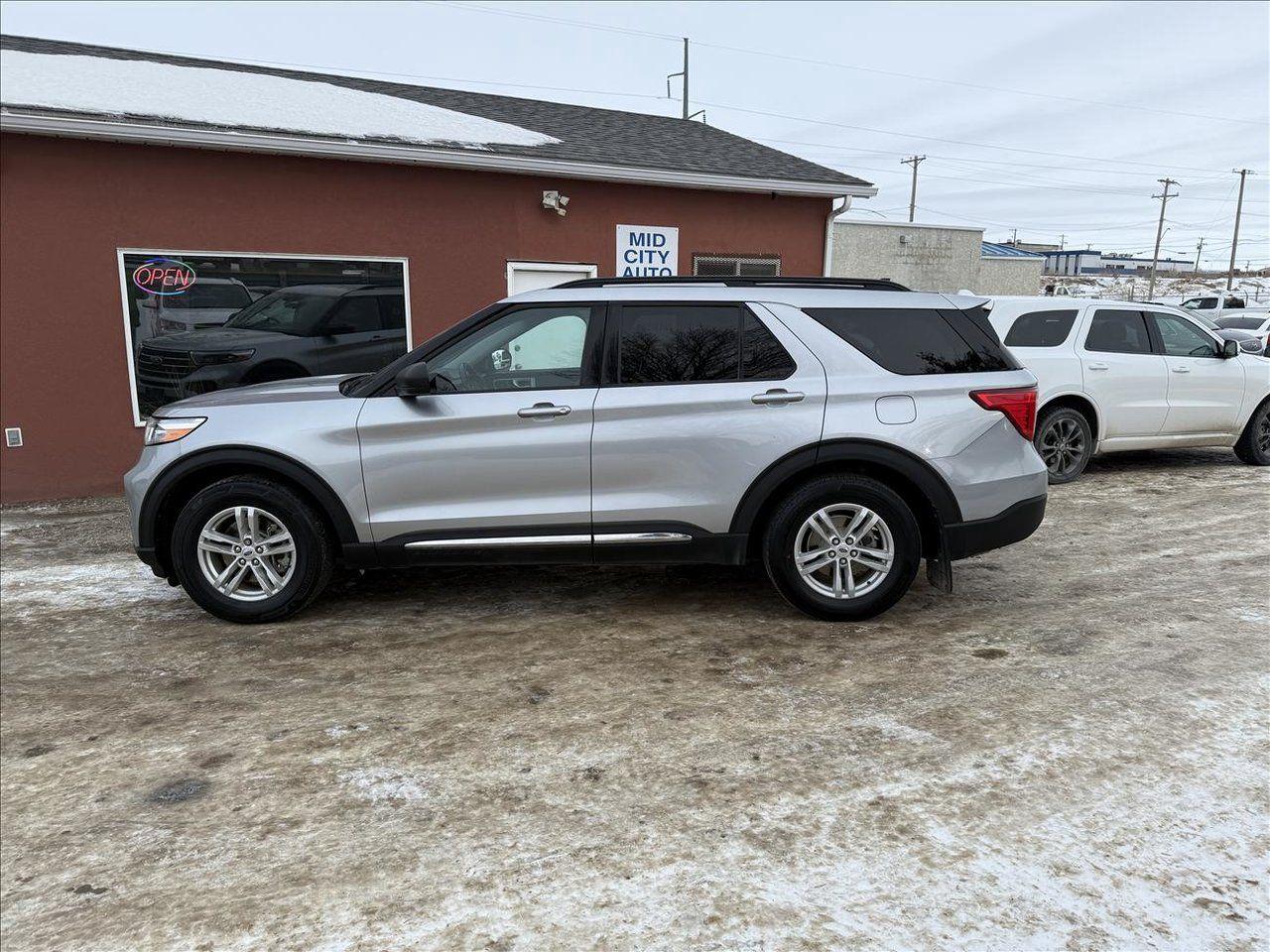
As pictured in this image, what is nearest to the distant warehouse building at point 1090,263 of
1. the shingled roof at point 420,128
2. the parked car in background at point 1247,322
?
the parked car in background at point 1247,322

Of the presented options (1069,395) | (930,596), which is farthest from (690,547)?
(1069,395)

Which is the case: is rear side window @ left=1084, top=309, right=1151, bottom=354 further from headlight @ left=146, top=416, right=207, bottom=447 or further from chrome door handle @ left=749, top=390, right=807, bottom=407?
headlight @ left=146, top=416, right=207, bottom=447

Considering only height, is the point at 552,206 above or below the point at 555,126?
below

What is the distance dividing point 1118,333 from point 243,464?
8312 mm

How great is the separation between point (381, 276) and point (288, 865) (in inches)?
306

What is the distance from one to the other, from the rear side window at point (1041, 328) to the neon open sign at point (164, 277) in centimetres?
817

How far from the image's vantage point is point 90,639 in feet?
16.1

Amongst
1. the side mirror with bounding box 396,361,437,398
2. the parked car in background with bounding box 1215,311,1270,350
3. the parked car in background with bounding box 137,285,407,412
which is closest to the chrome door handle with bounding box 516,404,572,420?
the side mirror with bounding box 396,361,437,398

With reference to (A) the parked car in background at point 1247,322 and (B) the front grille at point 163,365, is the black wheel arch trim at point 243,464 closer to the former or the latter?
(B) the front grille at point 163,365

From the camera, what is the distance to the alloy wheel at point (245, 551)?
191 inches

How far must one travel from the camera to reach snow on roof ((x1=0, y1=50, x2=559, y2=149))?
28.0 ft

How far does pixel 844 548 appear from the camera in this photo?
483 cm

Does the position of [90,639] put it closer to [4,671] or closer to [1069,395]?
[4,671]

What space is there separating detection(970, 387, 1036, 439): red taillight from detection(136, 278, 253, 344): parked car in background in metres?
7.26
